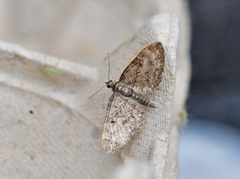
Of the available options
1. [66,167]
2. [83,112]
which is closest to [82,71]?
[83,112]

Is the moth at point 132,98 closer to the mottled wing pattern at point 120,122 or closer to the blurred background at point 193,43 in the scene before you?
the mottled wing pattern at point 120,122

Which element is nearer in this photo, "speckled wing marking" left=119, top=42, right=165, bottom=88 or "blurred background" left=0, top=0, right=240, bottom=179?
"speckled wing marking" left=119, top=42, right=165, bottom=88

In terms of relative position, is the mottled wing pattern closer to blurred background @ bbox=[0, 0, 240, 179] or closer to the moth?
the moth

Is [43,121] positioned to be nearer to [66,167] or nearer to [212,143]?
[66,167]

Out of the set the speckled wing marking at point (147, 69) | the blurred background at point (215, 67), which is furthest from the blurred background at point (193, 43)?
the speckled wing marking at point (147, 69)

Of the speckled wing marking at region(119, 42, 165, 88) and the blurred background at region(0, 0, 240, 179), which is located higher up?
the speckled wing marking at region(119, 42, 165, 88)

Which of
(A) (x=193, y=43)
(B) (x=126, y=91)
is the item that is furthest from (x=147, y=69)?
(A) (x=193, y=43)

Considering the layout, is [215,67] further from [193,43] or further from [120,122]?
[120,122]

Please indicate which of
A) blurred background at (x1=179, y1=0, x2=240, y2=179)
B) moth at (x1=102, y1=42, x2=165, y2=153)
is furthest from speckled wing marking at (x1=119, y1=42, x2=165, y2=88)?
blurred background at (x1=179, y1=0, x2=240, y2=179)

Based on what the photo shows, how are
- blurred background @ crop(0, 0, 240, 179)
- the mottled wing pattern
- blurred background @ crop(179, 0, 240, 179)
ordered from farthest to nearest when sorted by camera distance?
blurred background @ crop(179, 0, 240, 179)
blurred background @ crop(0, 0, 240, 179)
the mottled wing pattern
